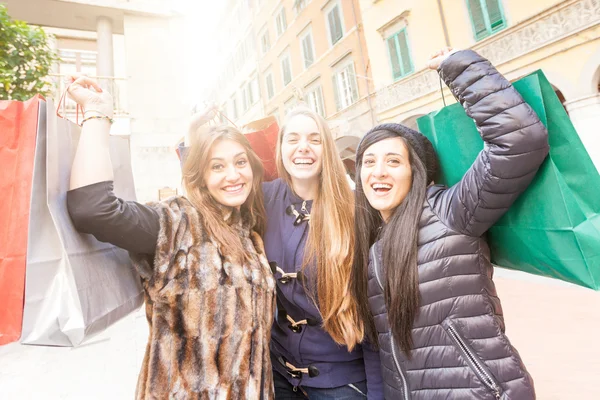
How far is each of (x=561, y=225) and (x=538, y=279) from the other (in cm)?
606

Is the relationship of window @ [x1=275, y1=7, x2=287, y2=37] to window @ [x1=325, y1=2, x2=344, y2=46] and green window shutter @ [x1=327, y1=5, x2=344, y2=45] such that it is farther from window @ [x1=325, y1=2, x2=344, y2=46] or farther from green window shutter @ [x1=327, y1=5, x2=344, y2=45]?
green window shutter @ [x1=327, y1=5, x2=344, y2=45]

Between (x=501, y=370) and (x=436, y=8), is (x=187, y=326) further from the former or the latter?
(x=436, y=8)

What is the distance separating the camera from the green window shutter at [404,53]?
10031 millimetres

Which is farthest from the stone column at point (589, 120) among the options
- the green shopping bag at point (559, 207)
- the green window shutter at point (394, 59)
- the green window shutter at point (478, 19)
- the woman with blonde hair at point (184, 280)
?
the woman with blonde hair at point (184, 280)

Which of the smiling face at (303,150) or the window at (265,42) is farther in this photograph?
the window at (265,42)

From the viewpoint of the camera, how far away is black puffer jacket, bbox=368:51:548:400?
1.01 meters

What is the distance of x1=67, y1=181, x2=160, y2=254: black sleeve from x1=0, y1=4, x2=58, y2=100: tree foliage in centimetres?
319

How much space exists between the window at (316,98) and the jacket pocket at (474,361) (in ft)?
42.8

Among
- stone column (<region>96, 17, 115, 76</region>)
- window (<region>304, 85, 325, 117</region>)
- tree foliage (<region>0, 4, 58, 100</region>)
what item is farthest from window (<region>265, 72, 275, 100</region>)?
tree foliage (<region>0, 4, 58, 100</region>)

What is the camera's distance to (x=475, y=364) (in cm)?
113

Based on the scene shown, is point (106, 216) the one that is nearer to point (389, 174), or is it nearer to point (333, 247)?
point (333, 247)

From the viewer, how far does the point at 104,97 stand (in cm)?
124

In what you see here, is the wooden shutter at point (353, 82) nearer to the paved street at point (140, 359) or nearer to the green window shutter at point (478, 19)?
the green window shutter at point (478, 19)

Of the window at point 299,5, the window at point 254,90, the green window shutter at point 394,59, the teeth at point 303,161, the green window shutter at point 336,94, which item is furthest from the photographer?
the window at point 254,90
